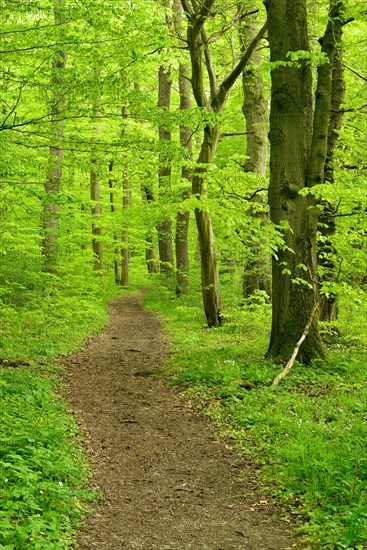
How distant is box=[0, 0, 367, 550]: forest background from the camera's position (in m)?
4.97

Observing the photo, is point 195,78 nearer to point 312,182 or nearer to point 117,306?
point 312,182

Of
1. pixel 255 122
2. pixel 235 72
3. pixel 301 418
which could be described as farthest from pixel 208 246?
pixel 301 418

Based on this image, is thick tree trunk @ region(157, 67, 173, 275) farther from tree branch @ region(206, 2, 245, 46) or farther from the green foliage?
the green foliage

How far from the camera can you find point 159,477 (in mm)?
5711

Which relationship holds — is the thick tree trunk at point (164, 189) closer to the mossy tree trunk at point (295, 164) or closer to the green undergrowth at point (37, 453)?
the mossy tree trunk at point (295, 164)

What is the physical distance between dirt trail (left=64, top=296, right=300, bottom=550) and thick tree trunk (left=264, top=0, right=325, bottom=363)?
2.46 metres

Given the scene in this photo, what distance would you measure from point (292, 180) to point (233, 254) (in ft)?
22.5

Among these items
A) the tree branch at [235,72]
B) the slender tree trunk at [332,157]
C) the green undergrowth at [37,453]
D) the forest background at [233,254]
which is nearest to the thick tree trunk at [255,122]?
the forest background at [233,254]

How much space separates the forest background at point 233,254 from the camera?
16.3ft

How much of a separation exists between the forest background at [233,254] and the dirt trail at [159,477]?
0.27 metres

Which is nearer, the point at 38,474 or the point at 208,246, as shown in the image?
the point at 38,474

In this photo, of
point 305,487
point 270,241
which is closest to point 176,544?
point 305,487

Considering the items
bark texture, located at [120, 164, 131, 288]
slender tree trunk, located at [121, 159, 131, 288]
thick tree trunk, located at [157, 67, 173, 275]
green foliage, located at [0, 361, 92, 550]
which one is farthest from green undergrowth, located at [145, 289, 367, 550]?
slender tree trunk, located at [121, 159, 131, 288]

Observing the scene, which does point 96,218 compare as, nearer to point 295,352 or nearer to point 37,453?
point 295,352
